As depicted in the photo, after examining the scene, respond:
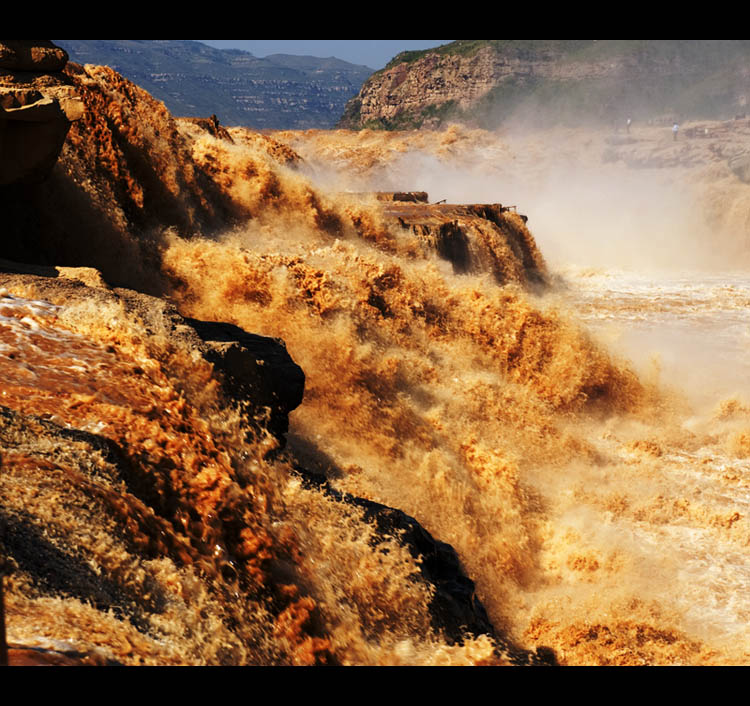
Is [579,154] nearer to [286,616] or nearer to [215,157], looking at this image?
[215,157]

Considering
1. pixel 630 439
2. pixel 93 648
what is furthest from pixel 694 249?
pixel 93 648

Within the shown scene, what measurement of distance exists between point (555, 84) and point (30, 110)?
215 feet

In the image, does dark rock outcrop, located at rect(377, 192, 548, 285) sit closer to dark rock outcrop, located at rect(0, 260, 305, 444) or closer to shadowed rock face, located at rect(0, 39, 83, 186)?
Answer: shadowed rock face, located at rect(0, 39, 83, 186)

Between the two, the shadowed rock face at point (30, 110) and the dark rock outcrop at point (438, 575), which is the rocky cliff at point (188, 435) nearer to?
the dark rock outcrop at point (438, 575)

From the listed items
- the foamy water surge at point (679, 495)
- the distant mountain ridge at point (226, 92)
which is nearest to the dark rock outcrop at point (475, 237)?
the foamy water surge at point (679, 495)

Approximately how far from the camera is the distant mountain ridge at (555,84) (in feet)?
190

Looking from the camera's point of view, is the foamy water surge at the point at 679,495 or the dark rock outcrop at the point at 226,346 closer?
the dark rock outcrop at the point at 226,346

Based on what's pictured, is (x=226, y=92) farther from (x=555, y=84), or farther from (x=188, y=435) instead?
(x=188, y=435)

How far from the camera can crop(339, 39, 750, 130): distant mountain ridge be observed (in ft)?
190

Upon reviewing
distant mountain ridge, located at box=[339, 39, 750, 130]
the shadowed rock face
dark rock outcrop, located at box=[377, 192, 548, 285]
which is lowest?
dark rock outcrop, located at box=[377, 192, 548, 285]

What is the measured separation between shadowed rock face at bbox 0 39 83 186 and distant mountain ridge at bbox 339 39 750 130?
2102 inches

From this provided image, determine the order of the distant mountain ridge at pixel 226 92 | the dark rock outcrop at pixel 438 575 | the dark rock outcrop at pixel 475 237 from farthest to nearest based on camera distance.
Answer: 1. the distant mountain ridge at pixel 226 92
2. the dark rock outcrop at pixel 475 237
3. the dark rock outcrop at pixel 438 575

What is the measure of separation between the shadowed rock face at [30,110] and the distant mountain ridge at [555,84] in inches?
2102

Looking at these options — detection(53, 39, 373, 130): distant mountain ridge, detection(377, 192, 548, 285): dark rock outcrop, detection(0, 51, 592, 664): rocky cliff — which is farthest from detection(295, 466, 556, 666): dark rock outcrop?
detection(53, 39, 373, 130): distant mountain ridge
